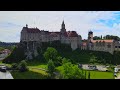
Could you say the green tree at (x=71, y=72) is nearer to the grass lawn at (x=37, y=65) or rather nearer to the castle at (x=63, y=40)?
the grass lawn at (x=37, y=65)

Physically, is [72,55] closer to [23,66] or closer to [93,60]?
[93,60]

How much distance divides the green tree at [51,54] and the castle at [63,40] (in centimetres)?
26

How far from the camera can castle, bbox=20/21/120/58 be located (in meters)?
5.07

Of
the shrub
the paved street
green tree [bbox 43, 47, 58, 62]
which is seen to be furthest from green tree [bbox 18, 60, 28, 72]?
the paved street

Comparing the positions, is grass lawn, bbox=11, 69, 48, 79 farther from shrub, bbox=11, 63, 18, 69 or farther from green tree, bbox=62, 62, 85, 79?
green tree, bbox=62, 62, 85, 79

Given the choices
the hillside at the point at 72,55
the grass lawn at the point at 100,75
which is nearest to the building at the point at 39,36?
the hillside at the point at 72,55

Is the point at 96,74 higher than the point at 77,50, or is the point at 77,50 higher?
the point at 77,50

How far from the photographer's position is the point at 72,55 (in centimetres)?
534

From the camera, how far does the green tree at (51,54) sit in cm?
493
